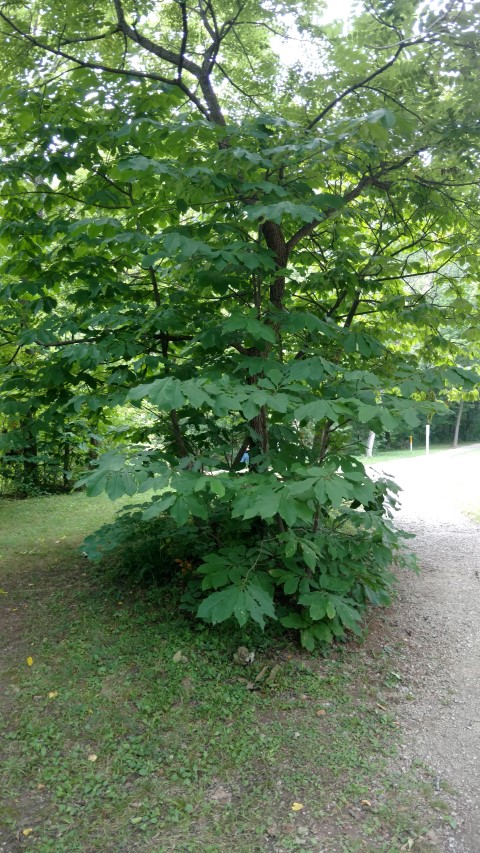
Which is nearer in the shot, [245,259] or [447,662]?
[245,259]

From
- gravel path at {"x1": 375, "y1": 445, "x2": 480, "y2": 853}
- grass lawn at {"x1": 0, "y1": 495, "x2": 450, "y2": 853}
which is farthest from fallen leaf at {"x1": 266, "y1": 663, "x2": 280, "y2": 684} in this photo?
gravel path at {"x1": 375, "y1": 445, "x2": 480, "y2": 853}

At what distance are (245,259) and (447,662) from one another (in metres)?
3.29

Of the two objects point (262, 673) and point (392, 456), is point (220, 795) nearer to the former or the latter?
point (262, 673)

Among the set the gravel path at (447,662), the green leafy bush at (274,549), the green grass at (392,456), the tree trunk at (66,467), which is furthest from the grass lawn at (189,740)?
the green grass at (392,456)

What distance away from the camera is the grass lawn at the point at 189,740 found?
2648 millimetres

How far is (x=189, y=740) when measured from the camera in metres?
3.22

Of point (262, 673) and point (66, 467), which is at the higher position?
point (66, 467)

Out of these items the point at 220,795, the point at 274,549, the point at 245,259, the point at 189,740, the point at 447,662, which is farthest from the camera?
the point at 447,662

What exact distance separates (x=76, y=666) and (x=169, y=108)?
13.4ft

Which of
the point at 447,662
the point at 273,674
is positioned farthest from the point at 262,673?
the point at 447,662

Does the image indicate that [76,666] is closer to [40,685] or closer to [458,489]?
[40,685]

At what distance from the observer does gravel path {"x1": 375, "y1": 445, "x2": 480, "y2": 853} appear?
3.03 meters

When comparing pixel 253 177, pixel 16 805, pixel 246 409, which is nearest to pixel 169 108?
pixel 253 177

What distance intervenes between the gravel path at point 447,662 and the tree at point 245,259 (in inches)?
26.1
